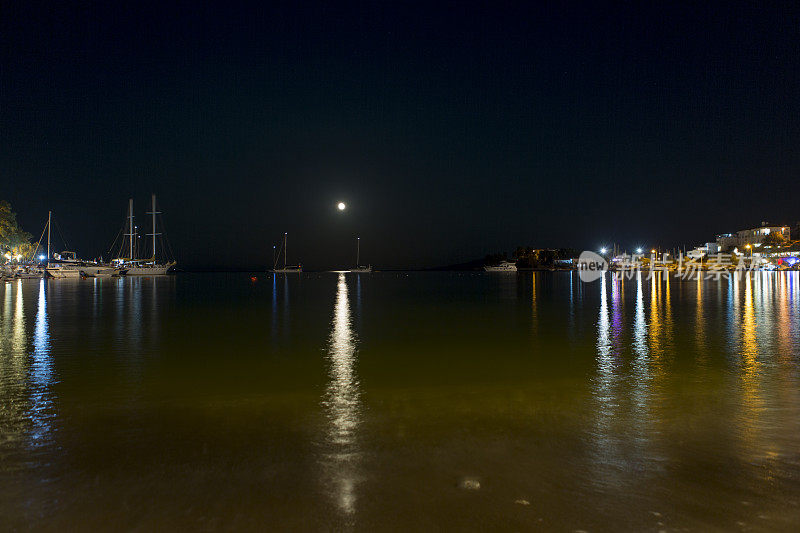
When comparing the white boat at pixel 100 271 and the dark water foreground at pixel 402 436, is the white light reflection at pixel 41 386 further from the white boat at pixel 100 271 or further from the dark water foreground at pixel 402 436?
the white boat at pixel 100 271

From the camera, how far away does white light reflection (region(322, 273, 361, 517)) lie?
5.09 metres

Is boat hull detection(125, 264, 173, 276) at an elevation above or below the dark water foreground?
above

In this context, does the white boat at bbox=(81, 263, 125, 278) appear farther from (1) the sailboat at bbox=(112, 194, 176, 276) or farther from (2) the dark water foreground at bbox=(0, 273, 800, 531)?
(2) the dark water foreground at bbox=(0, 273, 800, 531)

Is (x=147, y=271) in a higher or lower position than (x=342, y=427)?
higher

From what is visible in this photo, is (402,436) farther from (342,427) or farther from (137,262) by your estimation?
(137,262)

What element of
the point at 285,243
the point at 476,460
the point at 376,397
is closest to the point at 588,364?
the point at 376,397

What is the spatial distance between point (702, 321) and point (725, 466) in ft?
60.0

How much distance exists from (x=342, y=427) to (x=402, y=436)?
3.17 feet

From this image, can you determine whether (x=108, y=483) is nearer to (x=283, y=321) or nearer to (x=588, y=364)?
(x=588, y=364)

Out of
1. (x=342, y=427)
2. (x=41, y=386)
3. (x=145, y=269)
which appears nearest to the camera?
(x=342, y=427)

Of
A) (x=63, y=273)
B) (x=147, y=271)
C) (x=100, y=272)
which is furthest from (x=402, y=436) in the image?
(x=147, y=271)

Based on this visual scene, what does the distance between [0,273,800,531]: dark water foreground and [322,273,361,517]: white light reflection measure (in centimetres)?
3

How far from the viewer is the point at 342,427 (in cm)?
720

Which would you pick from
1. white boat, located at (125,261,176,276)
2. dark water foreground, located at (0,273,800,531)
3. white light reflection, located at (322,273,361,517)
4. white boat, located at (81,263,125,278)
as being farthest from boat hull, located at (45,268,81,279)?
white light reflection, located at (322,273,361,517)
